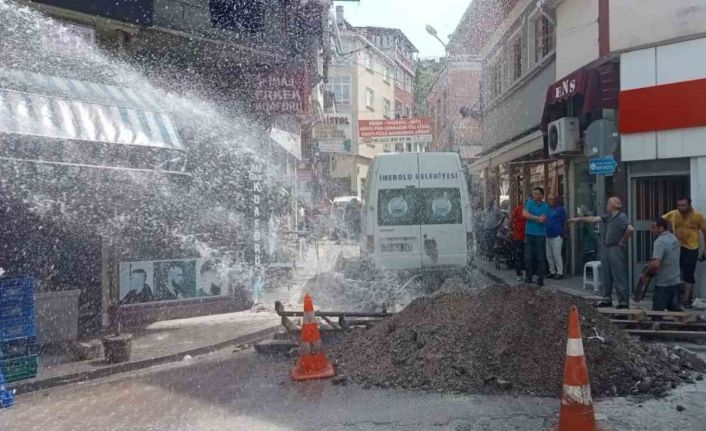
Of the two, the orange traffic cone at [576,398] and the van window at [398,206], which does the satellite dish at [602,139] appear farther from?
the orange traffic cone at [576,398]

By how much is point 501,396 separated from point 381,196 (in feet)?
19.6

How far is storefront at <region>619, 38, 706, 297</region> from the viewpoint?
1007 centimetres

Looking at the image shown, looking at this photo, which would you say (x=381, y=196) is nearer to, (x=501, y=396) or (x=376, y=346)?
(x=376, y=346)

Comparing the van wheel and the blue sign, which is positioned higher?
the blue sign

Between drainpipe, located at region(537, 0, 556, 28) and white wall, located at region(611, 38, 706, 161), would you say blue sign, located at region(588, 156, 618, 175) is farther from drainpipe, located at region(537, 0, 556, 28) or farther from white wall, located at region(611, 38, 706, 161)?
drainpipe, located at region(537, 0, 556, 28)

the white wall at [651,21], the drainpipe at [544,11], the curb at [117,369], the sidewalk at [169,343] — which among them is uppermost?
the drainpipe at [544,11]

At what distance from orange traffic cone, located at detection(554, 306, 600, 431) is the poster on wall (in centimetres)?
686

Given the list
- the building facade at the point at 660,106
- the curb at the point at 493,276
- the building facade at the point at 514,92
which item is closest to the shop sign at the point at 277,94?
the curb at the point at 493,276

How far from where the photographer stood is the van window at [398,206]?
11078 mm

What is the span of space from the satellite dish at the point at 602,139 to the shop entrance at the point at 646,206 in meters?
1.15

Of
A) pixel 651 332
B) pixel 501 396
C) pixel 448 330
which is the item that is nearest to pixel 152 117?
pixel 448 330

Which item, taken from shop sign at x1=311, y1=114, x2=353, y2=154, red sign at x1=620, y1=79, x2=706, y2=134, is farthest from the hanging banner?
red sign at x1=620, y1=79, x2=706, y2=134

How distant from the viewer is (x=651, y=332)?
23.8 ft

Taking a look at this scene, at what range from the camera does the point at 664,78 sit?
34.3 feet
